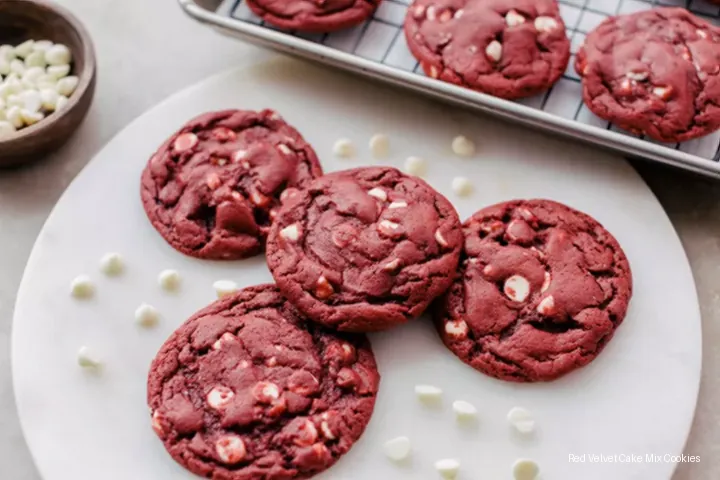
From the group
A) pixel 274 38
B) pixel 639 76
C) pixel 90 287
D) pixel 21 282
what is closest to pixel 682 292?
pixel 639 76

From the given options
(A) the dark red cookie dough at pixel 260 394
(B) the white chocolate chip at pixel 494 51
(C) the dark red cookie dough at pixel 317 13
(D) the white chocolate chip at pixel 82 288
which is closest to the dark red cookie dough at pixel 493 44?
(B) the white chocolate chip at pixel 494 51

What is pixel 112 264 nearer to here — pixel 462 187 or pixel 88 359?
pixel 88 359

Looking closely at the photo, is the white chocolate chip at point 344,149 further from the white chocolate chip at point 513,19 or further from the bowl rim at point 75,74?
the bowl rim at point 75,74

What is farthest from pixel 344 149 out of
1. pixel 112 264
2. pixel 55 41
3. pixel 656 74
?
pixel 55 41

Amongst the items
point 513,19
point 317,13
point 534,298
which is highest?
point 513,19

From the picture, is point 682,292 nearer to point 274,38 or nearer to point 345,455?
point 345,455

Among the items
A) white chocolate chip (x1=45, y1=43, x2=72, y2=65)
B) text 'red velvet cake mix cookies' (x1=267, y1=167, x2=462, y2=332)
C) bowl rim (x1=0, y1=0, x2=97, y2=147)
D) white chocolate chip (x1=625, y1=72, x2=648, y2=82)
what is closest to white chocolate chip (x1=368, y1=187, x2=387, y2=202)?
text 'red velvet cake mix cookies' (x1=267, y1=167, x2=462, y2=332)
